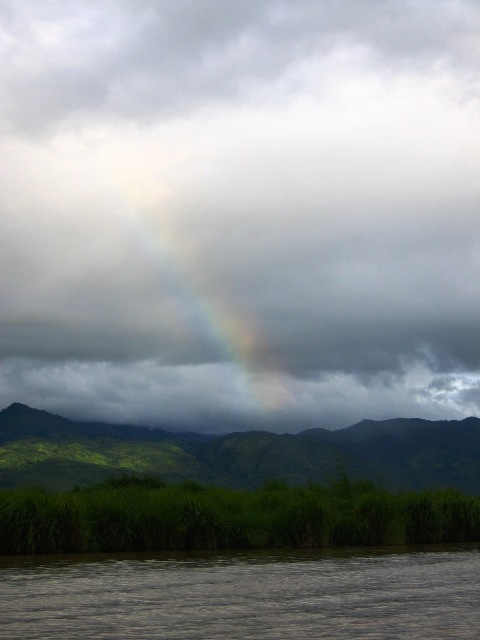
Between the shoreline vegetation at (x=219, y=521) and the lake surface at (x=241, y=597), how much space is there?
2.88 m

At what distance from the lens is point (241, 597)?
28.6 meters

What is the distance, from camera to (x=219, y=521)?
157 ft

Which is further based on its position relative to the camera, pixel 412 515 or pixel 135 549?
pixel 412 515

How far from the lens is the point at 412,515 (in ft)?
176

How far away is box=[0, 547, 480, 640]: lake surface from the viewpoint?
2166 centimetres

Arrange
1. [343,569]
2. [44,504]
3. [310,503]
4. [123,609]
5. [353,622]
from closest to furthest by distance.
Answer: [353,622], [123,609], [343,569], [44,504], [310,503]

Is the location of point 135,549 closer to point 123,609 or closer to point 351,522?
point 351,522

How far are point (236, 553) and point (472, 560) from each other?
13.7 meters

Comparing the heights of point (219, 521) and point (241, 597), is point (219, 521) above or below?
above

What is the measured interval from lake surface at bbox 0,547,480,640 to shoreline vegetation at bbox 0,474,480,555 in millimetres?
2876

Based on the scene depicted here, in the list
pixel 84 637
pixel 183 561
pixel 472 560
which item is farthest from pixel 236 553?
pixel 84 637

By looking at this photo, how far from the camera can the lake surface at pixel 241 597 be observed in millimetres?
21656

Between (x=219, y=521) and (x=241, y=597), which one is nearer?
(x=241, y=597)

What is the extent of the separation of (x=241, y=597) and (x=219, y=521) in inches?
764
